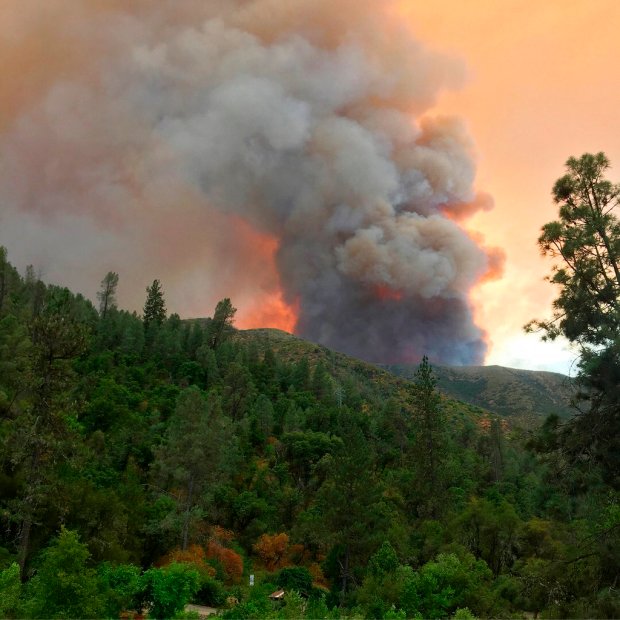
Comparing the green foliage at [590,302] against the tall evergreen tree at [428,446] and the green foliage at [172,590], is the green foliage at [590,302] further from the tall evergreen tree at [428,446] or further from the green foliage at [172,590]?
the tall evergreen tree at [428,446]

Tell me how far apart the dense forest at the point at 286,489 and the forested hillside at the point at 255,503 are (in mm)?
134

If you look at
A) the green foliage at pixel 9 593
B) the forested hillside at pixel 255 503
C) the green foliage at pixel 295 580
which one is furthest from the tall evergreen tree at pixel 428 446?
the green foliage at pixel 9 593

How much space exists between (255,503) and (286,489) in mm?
6673

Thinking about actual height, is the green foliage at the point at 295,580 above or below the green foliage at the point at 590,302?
below

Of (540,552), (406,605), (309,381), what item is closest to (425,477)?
(540,552)

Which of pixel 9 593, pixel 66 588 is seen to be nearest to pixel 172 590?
pixel 66 588

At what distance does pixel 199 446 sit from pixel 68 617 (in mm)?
28158

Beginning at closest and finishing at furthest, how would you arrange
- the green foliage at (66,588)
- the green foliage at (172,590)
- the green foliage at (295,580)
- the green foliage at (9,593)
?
the green foliage at (66,588), the green foliage at (9,593), the green foliage at (172,590), the green foliage at (295,580)

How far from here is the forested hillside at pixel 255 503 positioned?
15.8 meters

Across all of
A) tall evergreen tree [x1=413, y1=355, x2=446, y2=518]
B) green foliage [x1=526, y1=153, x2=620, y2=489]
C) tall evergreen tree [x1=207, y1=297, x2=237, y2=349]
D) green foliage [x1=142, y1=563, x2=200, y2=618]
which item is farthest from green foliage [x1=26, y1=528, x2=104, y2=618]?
tall evergreen tree [x1=207, y1=297, x2=237, y2=349]

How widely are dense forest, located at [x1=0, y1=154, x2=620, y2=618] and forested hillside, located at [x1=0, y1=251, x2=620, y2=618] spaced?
0.44ft

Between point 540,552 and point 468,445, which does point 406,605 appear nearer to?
point 540,552

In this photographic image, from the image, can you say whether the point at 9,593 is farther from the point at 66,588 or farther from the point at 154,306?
the point at 154,306

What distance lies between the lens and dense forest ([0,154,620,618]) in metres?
15.3
